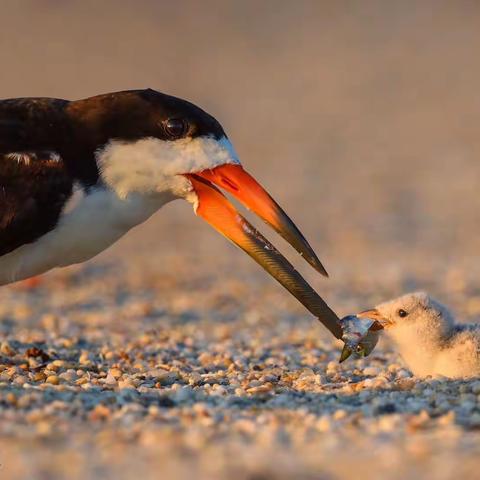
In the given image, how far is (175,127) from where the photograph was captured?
5.64 m

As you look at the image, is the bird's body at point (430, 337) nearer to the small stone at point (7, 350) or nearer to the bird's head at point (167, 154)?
the bird's head at point (167, 154)

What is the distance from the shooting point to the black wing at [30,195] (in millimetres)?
5543

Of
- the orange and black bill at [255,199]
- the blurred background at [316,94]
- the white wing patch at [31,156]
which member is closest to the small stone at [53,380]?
the white wing patch at [31,156]

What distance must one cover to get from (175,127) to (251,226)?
602 mm

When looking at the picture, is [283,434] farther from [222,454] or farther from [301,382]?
[301,382]

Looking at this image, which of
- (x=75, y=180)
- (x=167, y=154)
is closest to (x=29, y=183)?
(x=75, y=180)

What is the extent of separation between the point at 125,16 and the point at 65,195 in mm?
23670

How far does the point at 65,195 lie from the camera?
5.57m

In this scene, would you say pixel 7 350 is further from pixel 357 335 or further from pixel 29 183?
pixel 357 335

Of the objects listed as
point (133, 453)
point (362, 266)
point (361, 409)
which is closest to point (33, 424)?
point (133, 453)

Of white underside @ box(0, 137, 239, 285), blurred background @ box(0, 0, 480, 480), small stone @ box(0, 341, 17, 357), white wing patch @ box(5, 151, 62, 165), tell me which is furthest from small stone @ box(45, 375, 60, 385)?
white wing patch @ box(5, 151, 62, 165)

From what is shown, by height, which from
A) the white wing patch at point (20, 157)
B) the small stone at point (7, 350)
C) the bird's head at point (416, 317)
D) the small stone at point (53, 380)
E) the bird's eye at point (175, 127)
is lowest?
the small stone at point (53, 380)

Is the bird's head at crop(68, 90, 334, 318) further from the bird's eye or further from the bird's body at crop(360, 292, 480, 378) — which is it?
the bird's body at crop(360, 292, 480, 378)

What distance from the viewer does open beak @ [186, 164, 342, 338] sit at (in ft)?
18.7
